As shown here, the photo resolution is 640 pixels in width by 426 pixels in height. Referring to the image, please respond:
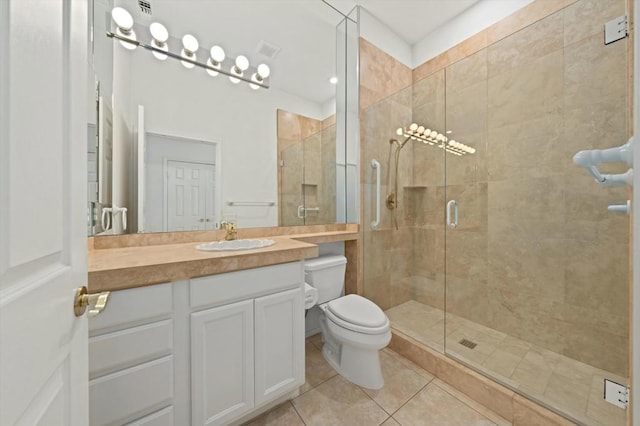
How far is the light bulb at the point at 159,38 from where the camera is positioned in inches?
55.5

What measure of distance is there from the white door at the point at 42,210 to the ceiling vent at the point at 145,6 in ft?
3.89

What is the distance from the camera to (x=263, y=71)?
5.91ft

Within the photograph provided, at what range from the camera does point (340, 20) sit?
2.15 m

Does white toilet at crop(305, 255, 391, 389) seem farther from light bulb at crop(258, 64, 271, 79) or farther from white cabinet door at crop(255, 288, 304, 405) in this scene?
light bulb at crop(258, 64, 271, 79)

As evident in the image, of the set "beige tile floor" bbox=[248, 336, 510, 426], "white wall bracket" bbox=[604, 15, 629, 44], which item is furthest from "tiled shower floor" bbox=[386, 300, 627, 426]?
"white wall bracket" bbox=[604, 15, 629, 44]

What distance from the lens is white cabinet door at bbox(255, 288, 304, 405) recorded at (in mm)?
1146

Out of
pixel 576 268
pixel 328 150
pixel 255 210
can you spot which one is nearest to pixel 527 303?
pixel 576 268

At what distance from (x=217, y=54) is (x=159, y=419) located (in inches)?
79.5

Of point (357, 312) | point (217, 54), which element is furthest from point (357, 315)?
point (217, 54)

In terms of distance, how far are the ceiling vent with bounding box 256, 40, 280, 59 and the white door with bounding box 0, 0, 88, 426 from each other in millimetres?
1449

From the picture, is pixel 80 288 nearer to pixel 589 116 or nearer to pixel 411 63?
pixel 589 116

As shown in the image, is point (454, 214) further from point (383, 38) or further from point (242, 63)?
point (242, 63)

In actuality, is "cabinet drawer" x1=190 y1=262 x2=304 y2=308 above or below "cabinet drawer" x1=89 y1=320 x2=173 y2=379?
above

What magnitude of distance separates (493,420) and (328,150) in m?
2.13
